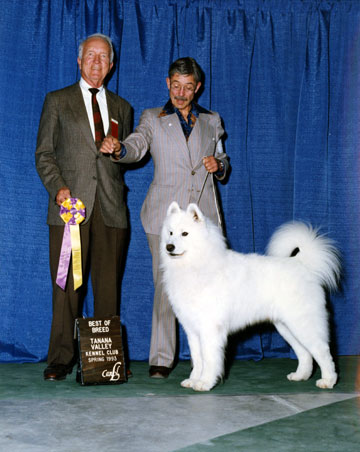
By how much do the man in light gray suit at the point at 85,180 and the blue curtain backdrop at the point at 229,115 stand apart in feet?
2.13

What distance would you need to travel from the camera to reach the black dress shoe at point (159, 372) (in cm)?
390

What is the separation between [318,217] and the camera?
4.82 m

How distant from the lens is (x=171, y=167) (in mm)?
3895

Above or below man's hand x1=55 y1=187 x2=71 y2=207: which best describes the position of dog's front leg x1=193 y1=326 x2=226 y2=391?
below

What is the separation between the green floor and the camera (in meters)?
2.54

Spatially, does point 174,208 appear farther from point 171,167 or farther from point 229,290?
point 229,290

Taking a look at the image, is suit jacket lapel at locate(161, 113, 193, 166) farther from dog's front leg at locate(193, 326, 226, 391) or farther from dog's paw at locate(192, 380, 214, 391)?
dog's paw at locate(192, 380, 214, 391)

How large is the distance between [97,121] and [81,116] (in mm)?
110

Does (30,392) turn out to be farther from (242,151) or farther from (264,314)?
(242,151)

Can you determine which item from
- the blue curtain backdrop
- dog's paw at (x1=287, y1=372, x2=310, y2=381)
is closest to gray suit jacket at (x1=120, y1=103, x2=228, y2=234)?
the blue curtain backdrop

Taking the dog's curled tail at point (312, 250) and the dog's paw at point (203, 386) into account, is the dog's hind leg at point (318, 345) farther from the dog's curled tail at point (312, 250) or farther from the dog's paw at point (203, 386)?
the dog's paw at point (203, 386)

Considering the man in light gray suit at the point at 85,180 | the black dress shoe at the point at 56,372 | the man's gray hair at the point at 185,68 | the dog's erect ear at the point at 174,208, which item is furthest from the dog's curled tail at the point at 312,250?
the black dress shoe at the point at 56,372

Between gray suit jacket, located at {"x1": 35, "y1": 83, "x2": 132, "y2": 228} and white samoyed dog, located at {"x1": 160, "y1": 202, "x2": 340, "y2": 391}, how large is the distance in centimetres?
52

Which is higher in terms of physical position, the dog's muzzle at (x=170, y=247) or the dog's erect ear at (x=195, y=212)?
the dog's erect ear at (x=195, y=212)
